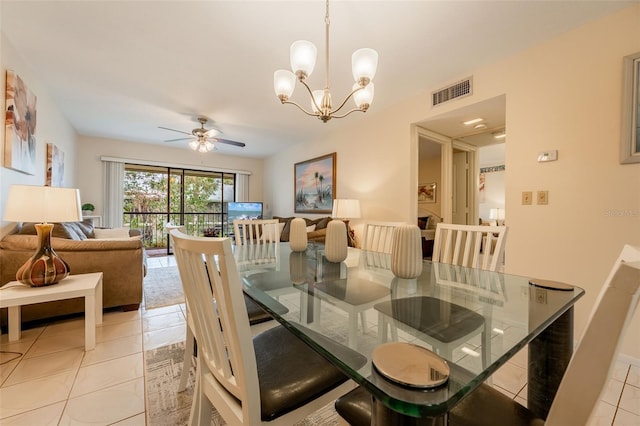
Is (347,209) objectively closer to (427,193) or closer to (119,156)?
(427,193)

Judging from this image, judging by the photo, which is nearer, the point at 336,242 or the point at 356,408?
the point at 356,408

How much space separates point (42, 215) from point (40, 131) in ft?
6.28

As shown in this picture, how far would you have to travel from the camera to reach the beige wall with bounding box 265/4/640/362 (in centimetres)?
178

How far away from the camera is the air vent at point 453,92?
2574 mm

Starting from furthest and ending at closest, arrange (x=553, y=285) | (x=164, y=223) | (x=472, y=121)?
(x=164, y=223), (x=472, y=121), (x=553, y=285)

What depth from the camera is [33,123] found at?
2.66 metres

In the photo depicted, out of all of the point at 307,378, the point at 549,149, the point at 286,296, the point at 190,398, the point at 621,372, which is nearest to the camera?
the point at 307,378

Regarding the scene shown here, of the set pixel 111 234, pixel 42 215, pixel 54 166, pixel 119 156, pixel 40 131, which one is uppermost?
pixel 119 156

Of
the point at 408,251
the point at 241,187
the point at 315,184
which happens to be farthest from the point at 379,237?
the point at 241,187

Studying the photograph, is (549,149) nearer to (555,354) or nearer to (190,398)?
(555,354)

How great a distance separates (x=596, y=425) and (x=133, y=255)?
3481 mm

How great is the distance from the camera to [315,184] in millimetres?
4871

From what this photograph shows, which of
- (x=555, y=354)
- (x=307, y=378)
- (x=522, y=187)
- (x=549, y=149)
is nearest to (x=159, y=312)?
(x=307, y=378)

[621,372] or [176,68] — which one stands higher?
[176,68]
